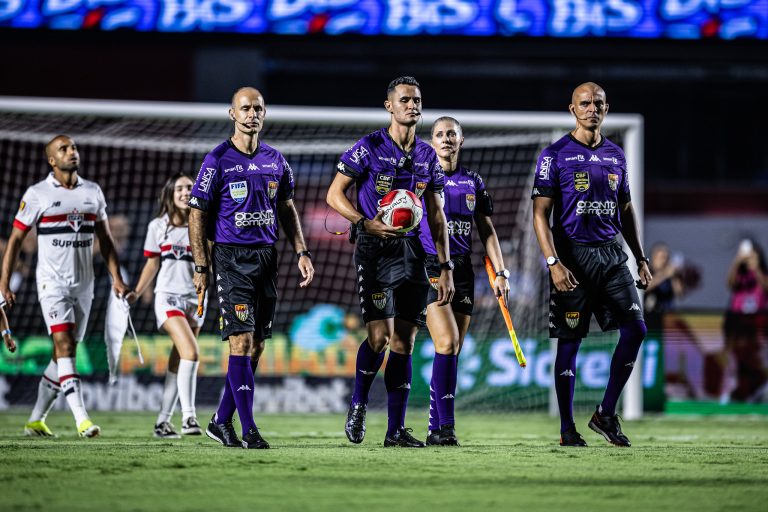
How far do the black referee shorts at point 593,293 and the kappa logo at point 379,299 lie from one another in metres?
1.19

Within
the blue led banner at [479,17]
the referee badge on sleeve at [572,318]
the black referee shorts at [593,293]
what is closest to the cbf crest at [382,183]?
the black referee shorts at [593,293]

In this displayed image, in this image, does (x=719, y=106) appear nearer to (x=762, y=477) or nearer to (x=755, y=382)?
(x=755, y=382)

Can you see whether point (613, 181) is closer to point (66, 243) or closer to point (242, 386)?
point (242, 386)

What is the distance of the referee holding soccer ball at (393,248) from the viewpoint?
709 centimetres

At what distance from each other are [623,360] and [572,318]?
1.42 feet

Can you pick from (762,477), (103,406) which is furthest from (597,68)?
(762,477)

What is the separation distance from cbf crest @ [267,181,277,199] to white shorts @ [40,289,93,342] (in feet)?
6.55

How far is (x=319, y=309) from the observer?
13359 millimetres

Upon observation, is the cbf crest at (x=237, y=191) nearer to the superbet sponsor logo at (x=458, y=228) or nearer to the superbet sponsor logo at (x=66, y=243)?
the superbet sponsor logo at (x=458, y=228)

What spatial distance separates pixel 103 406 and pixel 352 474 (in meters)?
7.46

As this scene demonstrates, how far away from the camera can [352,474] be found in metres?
5.85

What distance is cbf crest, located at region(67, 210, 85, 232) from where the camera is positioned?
333 inches

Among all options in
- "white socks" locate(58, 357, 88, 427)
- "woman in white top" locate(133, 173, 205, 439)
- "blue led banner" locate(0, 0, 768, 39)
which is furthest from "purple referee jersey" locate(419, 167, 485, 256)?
"blue led banner" locate(0, 0, 768, 39)

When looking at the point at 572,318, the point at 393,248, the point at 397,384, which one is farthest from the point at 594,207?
the point at 397,384
